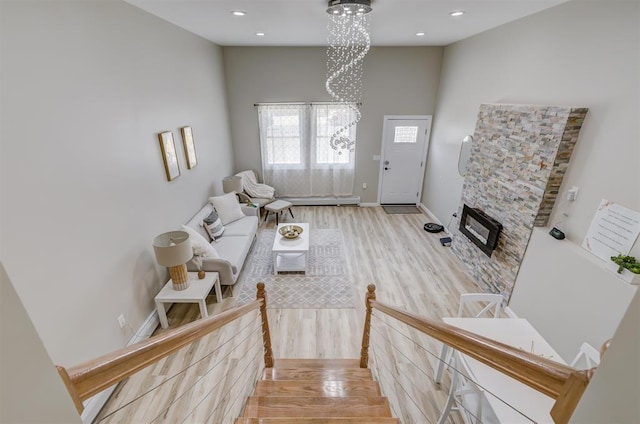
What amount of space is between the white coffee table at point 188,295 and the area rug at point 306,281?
57 centimetres

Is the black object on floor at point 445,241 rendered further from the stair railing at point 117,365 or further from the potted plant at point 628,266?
the stair railing at point 117,365

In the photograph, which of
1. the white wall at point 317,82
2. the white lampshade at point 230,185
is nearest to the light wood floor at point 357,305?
the white lampshade at point 230,185

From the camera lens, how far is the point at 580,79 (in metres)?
2.76

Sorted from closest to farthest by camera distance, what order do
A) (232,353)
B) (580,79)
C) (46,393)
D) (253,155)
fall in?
(46,393) < (580,79) < (232,353) < (253,155)

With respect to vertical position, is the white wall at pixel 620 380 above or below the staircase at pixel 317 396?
above

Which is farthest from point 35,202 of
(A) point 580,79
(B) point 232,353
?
(A) point 580,79

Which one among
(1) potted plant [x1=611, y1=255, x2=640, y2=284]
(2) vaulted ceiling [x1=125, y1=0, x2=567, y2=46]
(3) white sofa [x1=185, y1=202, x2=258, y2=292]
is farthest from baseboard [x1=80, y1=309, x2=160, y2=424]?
(1) potted plant [x1=611, y1=255, x2=640, y2=284]

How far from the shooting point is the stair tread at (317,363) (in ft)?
8.73

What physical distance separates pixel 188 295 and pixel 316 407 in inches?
77.7

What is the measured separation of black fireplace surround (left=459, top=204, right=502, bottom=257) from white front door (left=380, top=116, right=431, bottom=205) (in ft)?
7.86

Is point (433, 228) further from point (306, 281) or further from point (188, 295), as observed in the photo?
point (188, 295)

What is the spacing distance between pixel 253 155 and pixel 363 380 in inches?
206

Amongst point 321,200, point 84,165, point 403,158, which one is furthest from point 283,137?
point 84,165

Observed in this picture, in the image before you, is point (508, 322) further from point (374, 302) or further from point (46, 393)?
point (46, 393)
